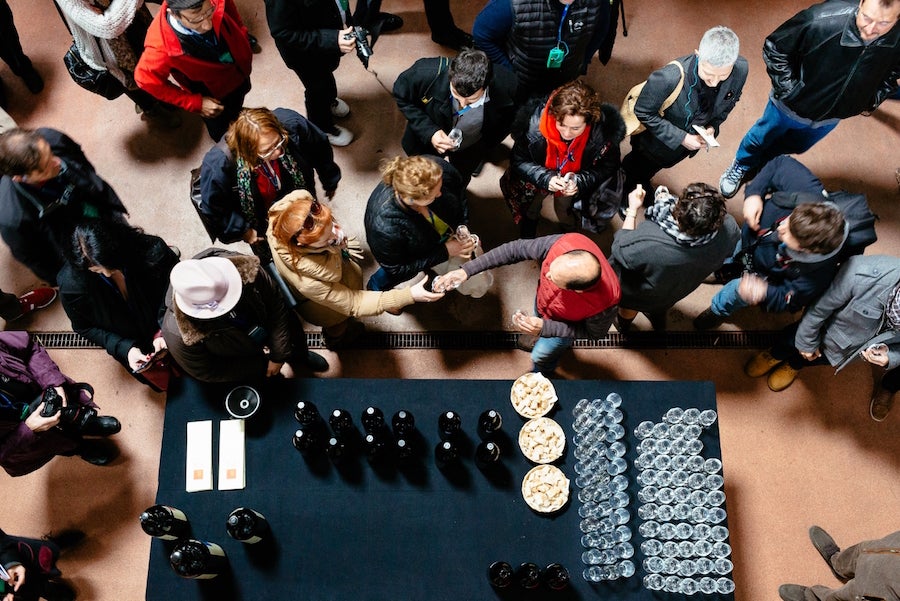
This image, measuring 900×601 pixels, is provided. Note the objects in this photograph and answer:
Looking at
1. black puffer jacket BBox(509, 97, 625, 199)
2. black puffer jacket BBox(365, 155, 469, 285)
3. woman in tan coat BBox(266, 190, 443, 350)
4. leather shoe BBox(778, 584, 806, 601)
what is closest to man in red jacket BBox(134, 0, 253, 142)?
woman in tan coat BBox(266, 190, 443, 350)

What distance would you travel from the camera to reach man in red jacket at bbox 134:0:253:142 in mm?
3455

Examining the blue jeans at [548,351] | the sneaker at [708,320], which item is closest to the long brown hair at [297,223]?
the blue jeans at [548,351]

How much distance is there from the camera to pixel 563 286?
10.2ft

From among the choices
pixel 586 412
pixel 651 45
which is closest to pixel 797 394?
pixel 586 412

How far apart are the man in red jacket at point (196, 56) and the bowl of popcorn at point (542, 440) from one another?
8.57ft

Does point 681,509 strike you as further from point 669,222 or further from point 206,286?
point 206,286

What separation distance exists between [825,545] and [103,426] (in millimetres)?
4387

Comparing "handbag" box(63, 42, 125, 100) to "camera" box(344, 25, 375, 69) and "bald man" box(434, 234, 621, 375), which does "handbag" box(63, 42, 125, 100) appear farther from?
"bald man" box(434, 234, 621, 375)

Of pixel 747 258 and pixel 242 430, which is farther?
pixel 747 258

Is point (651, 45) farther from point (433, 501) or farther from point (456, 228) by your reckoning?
point (433, 501)

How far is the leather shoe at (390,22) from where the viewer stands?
531 cm

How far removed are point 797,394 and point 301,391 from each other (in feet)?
10.5

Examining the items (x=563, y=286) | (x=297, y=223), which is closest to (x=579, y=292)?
(x=563, y=286)

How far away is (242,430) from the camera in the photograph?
10.5ft
